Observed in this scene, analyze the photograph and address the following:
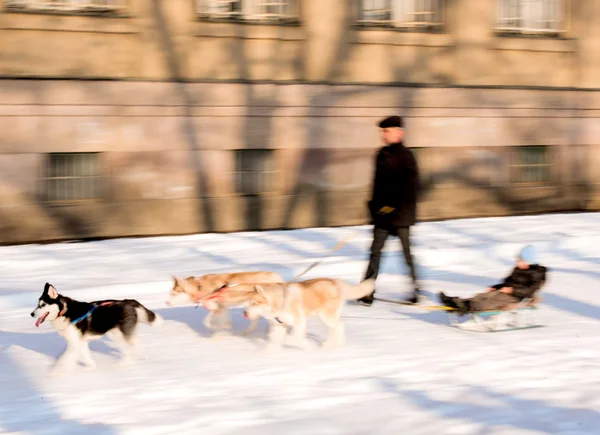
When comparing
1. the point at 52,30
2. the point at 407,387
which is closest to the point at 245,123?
the point at 52,30

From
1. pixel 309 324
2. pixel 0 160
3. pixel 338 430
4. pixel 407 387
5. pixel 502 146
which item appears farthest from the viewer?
pixel 502 146

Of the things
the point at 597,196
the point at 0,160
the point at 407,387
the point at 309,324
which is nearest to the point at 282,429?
the point at 407,387

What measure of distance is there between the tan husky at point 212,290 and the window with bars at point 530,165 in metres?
12.1

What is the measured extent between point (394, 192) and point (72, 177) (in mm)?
7510

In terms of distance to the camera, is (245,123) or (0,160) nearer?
(0,160)

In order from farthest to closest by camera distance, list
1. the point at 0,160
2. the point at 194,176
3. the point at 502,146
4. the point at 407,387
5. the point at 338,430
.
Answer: the point at 502,146, the point at 194,176, the point at 0,160, the point at 407,387, the point at 338,430

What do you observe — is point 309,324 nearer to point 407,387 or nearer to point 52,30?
point 407,387

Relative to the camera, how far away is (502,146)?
2044 centimetres

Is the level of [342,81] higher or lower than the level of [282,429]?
higher

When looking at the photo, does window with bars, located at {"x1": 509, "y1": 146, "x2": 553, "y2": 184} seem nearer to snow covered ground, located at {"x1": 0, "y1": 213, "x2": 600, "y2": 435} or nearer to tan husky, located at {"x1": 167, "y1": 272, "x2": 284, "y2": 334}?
snow covered ground, located at {"x1": 0, "y1": 213, "x2": 600, "y2": 435}

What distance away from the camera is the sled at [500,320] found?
9.48 m

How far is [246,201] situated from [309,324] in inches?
323

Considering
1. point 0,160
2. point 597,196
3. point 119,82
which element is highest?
point 119,82

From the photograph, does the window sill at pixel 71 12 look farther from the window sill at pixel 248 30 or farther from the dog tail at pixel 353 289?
the dog tail at pixel 353 289
